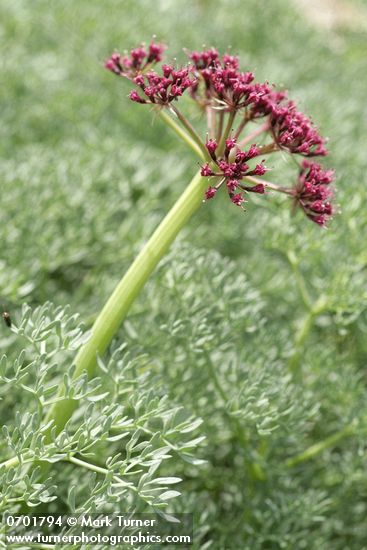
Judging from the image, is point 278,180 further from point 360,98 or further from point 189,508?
point 360,98

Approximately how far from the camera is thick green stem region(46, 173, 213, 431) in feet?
3.99

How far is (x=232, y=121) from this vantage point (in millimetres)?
1124

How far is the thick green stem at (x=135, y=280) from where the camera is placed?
1217 millimetres

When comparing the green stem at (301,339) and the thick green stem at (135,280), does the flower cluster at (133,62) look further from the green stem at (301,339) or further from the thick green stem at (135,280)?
the green stem at (301,339)

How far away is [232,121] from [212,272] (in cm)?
54

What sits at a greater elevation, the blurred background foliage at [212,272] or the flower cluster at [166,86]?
the flower cluster at [166,86]

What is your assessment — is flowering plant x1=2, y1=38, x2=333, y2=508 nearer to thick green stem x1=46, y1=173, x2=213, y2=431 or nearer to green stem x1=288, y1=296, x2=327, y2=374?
thick green stem x1=46, y1=173, x2=213, y2=431

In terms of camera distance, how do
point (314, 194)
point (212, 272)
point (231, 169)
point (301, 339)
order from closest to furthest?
point (231, 169)
point (314, 194)
point (212, 272)
point (301, 339)

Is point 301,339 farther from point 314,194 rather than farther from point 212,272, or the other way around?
point 314,194

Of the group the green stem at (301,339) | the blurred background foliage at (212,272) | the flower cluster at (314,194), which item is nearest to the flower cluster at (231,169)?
the flower cluster at (314,194)

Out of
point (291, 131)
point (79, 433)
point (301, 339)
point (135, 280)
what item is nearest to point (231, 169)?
point (291, 131)

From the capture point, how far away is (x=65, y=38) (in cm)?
324

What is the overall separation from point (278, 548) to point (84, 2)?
271 cm

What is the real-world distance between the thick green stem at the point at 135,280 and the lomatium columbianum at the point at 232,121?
0.05m
